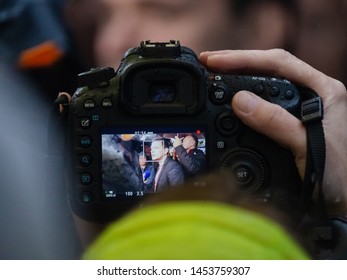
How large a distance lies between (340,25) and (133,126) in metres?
0.35

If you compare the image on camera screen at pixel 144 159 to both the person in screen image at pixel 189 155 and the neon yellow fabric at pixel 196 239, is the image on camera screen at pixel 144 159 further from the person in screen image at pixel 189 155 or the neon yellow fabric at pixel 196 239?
the neon yellow fabric at pixel 196 239

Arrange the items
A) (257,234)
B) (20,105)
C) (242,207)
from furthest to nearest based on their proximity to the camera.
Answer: (20,105), (242,207), (257,234)

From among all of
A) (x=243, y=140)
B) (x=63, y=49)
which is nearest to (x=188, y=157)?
(x=243, y=140)

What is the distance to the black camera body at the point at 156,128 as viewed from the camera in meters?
0.75

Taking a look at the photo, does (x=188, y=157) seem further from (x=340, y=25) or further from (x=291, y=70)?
(x=340, y=25)

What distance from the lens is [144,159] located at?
0.74 metres

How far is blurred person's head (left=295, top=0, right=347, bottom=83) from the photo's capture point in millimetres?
920

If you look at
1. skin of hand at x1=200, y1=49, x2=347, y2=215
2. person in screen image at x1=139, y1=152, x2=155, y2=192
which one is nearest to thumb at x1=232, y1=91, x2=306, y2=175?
skin of hand at x1=200, y1=49, x2=347, y2=215

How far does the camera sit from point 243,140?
77cm

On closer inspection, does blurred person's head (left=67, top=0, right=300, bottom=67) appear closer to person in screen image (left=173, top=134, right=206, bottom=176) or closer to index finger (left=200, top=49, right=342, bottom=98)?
index finger (left=200, top=49, right=342, bottom=98)

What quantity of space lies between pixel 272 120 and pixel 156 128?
0.13 meters

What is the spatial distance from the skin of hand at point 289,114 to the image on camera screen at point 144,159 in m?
0.07

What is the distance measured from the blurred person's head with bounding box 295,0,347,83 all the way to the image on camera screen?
0.86 feet
